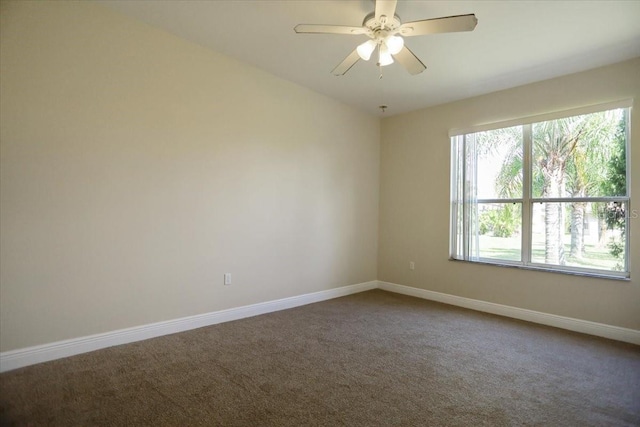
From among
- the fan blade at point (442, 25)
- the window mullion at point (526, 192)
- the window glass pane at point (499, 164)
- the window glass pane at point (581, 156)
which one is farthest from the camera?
the window glass pane at point (499, 164)

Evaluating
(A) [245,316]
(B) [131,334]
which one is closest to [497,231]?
(A) [245,316]

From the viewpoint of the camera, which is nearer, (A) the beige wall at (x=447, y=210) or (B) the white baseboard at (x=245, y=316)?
(B) the white baseboard at (x=245, y=316)

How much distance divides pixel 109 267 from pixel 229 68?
2.38 m

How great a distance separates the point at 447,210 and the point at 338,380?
9.99 feet

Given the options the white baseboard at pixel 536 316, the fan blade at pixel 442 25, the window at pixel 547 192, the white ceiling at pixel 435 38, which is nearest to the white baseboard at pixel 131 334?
the white baseboard at pixel 536 316

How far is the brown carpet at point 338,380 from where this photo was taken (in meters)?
2.03

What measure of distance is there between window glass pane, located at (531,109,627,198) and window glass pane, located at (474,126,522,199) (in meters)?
0.19

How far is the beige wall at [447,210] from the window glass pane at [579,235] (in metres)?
0.16

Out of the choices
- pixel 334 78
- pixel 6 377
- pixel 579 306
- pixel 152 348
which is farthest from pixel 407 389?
pixel 334 78

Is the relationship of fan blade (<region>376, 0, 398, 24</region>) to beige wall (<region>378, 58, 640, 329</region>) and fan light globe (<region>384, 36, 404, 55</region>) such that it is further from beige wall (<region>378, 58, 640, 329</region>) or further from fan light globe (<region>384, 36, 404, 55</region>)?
beige wall (<region>378, 58, 640, 329</region>)

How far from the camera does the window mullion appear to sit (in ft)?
13.1

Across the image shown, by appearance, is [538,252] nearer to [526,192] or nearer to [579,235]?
[579,235]

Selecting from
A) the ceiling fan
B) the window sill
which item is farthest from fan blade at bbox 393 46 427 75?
the window sill

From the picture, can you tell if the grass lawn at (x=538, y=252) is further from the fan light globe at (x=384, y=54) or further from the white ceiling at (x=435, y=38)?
the fan light globe at (x=384, y=54)
